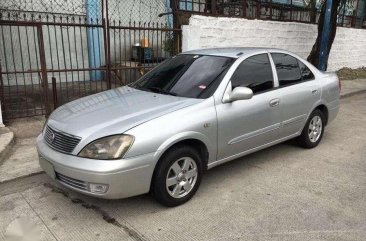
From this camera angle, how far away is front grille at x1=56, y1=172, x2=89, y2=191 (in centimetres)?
341

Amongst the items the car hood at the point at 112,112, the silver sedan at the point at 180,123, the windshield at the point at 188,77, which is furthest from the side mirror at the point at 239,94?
the car hood at the point at 112,112

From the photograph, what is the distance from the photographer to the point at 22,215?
12.1 feet

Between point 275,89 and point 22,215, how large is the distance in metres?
3.25

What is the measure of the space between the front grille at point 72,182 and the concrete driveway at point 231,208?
0.36m

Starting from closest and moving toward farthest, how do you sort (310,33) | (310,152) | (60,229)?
1. (60,229)
2. (310,152)
3. (310,33)

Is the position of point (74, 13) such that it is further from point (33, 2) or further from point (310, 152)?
point (310, 152)

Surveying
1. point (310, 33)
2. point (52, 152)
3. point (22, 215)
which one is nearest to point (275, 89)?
point (52, 152)

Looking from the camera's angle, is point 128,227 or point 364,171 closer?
point 128,227

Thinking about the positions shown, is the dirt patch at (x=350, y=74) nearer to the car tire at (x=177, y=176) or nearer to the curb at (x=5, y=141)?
the car tire at (x=177, y=176)

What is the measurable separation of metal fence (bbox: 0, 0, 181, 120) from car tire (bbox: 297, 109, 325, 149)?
394cm

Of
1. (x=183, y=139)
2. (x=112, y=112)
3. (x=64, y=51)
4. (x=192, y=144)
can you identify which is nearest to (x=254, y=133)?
(x=192, y=144)

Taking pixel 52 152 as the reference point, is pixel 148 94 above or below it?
above

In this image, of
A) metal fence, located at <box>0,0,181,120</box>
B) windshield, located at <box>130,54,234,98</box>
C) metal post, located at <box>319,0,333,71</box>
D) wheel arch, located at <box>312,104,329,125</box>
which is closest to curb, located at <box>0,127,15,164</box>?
metal fence, located at <box>0,0,181,120</box>

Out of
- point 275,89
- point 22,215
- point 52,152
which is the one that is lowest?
point 22,215
